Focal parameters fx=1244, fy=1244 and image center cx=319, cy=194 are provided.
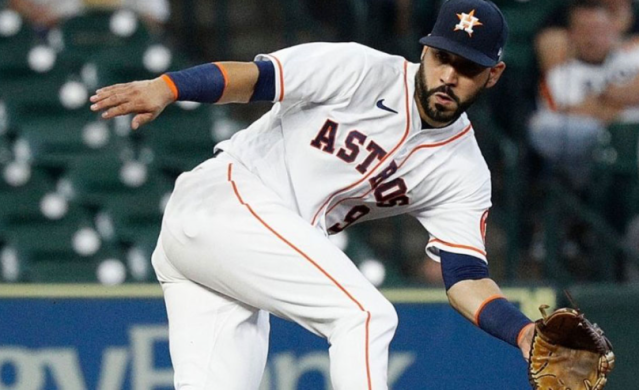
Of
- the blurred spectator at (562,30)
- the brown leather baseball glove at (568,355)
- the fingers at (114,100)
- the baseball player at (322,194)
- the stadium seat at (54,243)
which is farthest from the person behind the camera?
the blurred spectator at (562,30)

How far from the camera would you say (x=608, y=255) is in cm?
617

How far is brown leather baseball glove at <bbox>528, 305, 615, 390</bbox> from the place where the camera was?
333 cm

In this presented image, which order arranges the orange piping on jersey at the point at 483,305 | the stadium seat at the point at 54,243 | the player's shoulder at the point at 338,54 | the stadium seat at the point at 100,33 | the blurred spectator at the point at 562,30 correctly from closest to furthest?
the player's shoulder at the point at 338,54 < the orange piping on jersey at the point at 483,305 < the stadium seat at the point at 54,243 < the blurred spectator at the point at 562,30 < the stadium seat at the point at 100,33


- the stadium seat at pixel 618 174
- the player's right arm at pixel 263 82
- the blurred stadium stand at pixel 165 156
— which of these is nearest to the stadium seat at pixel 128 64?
the blurred stadium stand at pixel 165 156

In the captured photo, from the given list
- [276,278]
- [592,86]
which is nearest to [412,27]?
[592,86]

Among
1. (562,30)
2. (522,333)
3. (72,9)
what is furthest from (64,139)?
(522,333)

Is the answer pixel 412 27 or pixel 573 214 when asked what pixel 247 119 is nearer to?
pixel 412 27

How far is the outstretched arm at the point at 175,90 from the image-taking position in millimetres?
3242

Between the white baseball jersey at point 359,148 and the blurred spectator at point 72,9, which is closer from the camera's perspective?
the white baseball jersey at point 359,148

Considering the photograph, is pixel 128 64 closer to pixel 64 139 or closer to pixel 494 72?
pixel 64 139

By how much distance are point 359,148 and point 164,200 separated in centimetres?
264

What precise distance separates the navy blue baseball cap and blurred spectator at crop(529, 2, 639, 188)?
8.58 feet

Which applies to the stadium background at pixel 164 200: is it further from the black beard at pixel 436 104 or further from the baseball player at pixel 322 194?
the black beard at pixel 436 104

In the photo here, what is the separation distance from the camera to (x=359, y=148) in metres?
3.74
